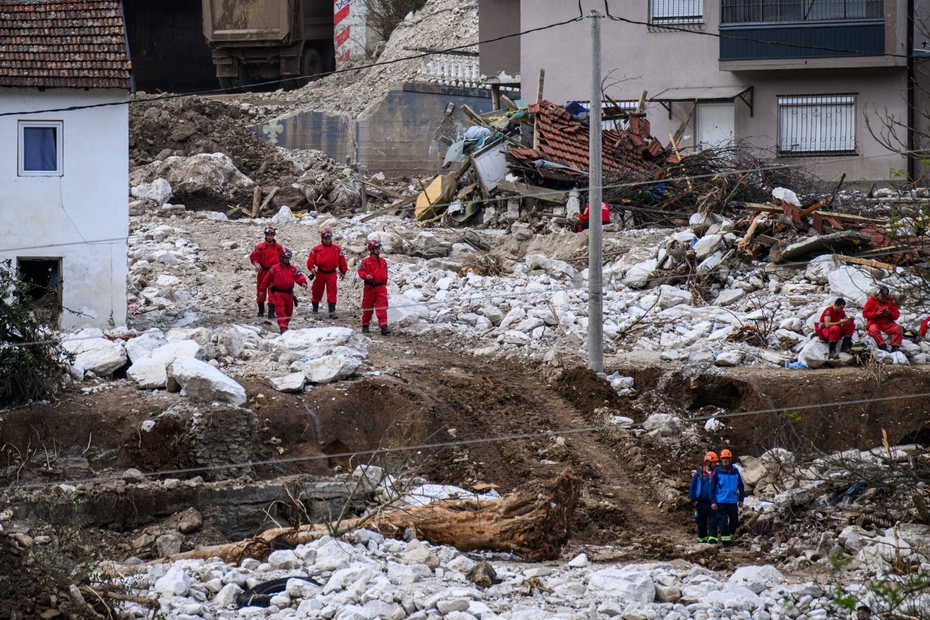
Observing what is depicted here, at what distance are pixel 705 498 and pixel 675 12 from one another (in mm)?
16941

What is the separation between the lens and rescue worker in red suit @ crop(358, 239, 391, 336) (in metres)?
15.4

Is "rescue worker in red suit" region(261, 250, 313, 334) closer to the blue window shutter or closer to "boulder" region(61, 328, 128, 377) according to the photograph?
"boulder" region(61, 328, 128, 377)

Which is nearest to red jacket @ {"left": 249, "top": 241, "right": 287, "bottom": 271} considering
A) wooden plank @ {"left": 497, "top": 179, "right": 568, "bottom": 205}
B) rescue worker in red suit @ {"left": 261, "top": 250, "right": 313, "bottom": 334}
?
rescue worker in red suit @ {"left": 261, "top": 250, "right": 313, "bottom": 334}

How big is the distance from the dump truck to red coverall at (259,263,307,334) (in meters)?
18.1

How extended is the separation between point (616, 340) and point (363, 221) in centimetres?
950

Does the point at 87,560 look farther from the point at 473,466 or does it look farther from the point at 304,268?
the point at 304,268

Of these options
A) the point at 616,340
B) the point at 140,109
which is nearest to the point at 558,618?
the point at 616,340

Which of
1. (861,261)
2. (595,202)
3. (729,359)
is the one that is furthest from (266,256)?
(861,261)

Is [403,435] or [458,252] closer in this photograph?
[403,435]

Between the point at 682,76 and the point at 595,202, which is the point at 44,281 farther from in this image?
the point at 682,76

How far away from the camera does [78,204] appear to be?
16.3 metres

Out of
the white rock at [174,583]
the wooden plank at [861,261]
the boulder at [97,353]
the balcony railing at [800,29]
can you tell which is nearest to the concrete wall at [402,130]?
the balcony railing at [800,29]

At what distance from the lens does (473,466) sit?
1262cm

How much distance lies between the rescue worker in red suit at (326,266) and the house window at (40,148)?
389 centimetres
